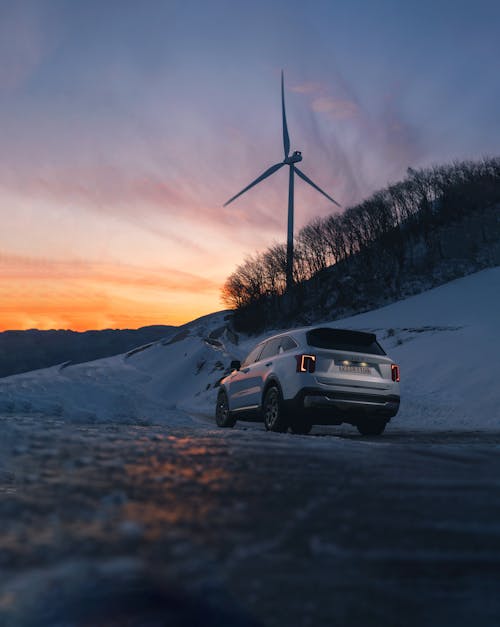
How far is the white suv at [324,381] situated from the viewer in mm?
9219

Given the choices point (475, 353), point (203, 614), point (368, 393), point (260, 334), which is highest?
point (260, 334)

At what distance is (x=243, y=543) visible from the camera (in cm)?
212

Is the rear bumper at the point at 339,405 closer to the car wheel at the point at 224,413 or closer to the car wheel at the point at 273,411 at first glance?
the car wheel at the point at 273,411

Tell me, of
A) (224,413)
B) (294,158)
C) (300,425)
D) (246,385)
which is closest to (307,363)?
(300,425)

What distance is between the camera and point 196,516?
2488 mm

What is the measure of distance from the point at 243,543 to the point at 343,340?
7.82m

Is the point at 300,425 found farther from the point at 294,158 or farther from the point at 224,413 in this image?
the point at 294,158

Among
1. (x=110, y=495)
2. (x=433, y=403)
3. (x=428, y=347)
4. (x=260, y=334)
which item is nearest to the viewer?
(x=110, y=495)

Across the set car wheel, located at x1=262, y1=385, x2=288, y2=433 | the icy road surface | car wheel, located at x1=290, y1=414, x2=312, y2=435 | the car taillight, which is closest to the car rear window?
the car taillight

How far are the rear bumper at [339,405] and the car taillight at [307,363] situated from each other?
32 cm

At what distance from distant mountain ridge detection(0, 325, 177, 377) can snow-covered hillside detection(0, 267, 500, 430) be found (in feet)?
406

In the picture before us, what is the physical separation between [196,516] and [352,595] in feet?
3.19

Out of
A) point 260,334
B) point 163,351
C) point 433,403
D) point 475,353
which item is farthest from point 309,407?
point 260,334

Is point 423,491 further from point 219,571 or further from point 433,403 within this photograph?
point 433,403
